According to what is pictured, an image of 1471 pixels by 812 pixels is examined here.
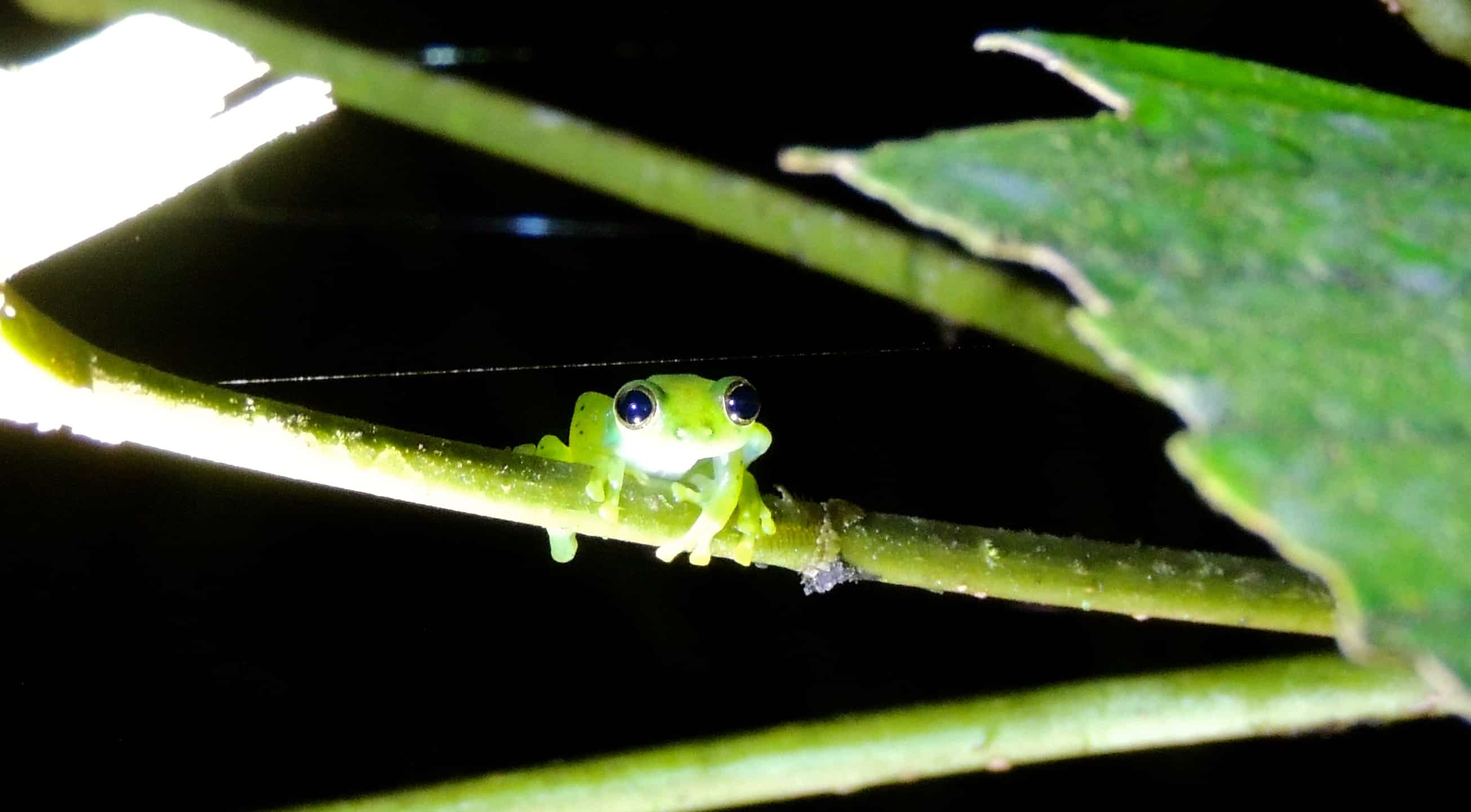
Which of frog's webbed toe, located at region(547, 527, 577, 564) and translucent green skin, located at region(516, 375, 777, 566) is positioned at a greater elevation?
translucent green skin, located at region(516, 375, 777, 566)

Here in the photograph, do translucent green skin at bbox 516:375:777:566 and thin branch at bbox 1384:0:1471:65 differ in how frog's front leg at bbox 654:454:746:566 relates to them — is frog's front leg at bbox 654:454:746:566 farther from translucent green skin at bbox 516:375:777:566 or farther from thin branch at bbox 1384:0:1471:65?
thin branch at bbox 1384:0:1471:65

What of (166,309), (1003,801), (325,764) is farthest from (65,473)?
(1003,801)

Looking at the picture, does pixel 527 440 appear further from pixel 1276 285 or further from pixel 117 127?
pixel 1276 285

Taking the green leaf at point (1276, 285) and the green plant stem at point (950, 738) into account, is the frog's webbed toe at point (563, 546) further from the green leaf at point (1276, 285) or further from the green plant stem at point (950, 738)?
the green leaf at point (1276, 285)

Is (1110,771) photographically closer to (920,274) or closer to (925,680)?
(925,680)

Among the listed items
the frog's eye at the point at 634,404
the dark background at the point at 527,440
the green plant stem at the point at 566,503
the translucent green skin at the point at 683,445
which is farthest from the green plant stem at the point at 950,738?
the dark background at the point at 527,440

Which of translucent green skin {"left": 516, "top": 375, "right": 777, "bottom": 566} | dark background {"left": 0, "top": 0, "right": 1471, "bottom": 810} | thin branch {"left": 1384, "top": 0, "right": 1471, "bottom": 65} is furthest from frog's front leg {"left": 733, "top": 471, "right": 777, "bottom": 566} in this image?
dark background {"left": 0, "top": 0, "right": 1471, "bottom": 810}

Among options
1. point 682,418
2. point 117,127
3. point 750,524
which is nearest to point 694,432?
point 682,418

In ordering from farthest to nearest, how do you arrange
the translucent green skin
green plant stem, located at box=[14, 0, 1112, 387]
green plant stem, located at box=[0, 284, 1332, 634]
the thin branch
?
green plant stem, located at box=[14, 0, 1112, 387] → the translucent green skin → the thin branch → green plant stem, located at box=[0, 284, 1332, 634]
